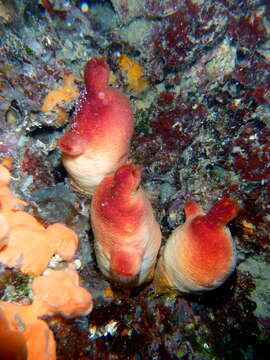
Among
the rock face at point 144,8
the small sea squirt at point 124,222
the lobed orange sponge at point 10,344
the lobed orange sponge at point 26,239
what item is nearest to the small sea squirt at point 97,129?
the small sea squirt at point 124,222

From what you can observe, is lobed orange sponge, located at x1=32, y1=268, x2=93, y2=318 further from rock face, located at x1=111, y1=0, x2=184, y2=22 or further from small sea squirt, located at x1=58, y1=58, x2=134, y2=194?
rock face, located at x1=111, y1=0, x2=184, y2=22

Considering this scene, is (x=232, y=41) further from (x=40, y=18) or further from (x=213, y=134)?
(x=40, y=18)

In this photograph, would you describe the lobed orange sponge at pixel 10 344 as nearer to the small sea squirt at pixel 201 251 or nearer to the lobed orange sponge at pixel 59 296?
the lobed orange sponge at pixel 59 296

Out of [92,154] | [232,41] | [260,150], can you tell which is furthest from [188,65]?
[92,154]

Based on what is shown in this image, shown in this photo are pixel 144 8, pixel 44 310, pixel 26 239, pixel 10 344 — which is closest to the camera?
pixel 10 344

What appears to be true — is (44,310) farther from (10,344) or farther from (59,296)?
(10,344)

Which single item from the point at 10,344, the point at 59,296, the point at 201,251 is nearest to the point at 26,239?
the point at 59,296
